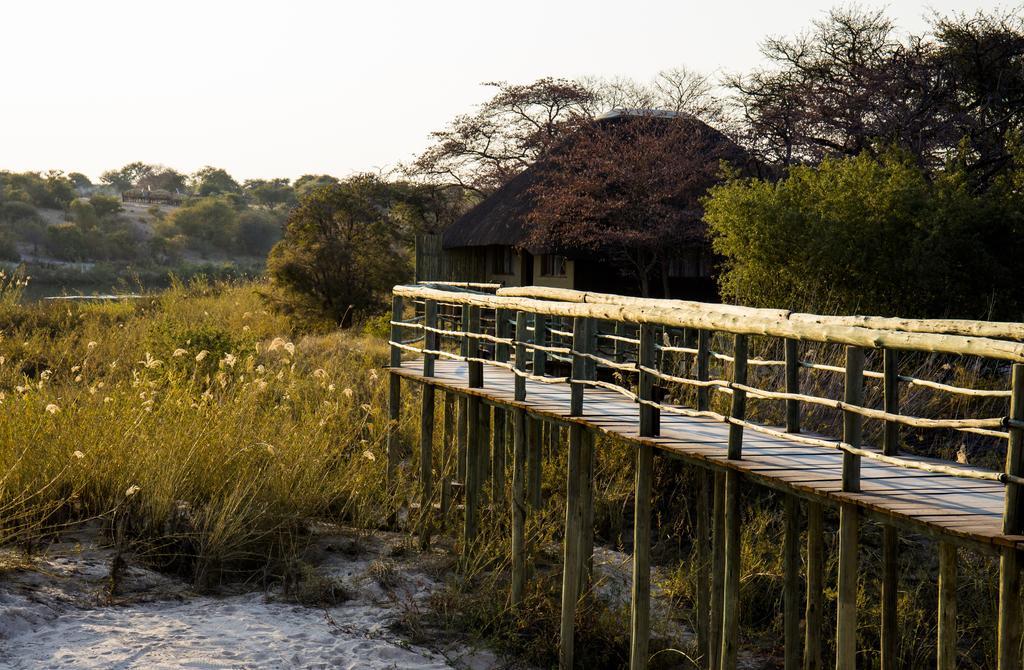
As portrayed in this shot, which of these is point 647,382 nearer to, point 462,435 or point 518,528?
point 518,528

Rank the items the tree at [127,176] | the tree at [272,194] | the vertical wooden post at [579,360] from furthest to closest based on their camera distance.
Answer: the tree at [127,176] < the tree at [272,194] < the vertical wooden post at [579,360]

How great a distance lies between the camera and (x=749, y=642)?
841cm

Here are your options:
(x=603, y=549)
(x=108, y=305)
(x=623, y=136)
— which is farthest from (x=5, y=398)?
(x=623, y=136)

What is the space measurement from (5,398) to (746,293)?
10.0 metres

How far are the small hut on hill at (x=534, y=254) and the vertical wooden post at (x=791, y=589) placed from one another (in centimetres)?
1324

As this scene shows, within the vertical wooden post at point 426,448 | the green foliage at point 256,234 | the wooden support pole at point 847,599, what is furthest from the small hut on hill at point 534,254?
the green foliage at point 256,234

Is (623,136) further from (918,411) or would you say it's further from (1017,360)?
(1017,360)

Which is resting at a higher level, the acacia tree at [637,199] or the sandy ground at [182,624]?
the acacia tree at [637,199]

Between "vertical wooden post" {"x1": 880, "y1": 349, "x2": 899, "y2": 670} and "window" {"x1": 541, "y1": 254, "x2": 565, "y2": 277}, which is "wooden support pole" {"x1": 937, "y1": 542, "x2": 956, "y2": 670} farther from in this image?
"window" {"x1": 541, "y1": 254, "x2": 565, "y2": 277}

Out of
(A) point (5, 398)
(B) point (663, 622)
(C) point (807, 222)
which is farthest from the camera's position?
(C) point (807, 222)

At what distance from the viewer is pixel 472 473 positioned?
879 centimetres

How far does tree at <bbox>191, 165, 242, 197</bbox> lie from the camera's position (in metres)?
79.0

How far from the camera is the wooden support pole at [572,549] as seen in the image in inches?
283

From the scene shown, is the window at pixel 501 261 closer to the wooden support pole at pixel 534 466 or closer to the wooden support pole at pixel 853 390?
the wooden support pole at pixel 534 466
